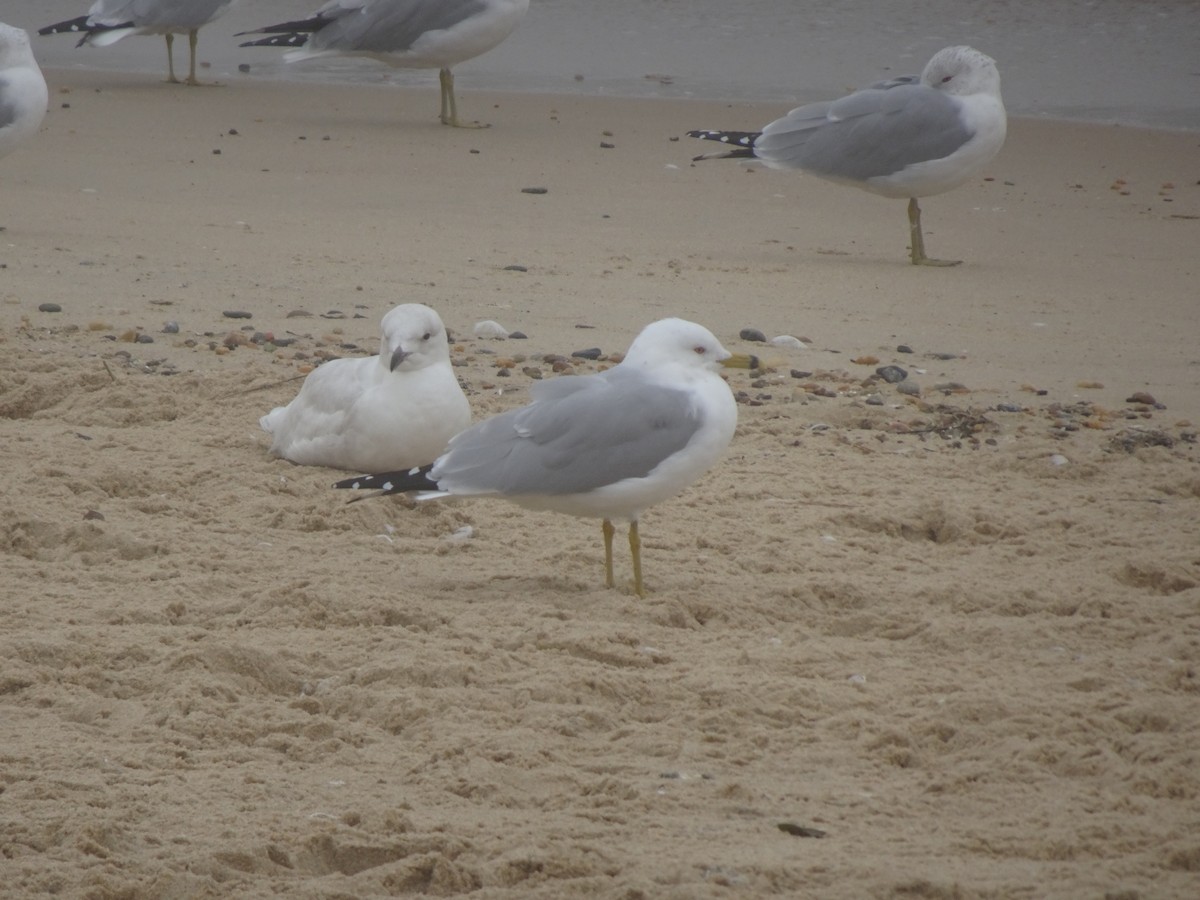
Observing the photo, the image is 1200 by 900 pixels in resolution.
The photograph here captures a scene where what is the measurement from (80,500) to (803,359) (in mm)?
3022

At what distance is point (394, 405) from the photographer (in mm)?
4961

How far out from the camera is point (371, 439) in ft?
16.4

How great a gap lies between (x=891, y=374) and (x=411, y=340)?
218 cm

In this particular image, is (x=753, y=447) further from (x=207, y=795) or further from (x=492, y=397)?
(x=207, y=795)

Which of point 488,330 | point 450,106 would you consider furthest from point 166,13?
point 488,330

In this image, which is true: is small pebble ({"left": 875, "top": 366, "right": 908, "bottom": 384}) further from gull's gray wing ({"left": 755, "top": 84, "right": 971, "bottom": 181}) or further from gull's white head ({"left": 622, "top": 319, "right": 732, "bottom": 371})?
gull's gray wing ({"left": 755, "top": 84, "right": 971, "bottom": 181})

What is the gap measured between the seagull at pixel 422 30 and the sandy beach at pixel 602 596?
3998 millimetres

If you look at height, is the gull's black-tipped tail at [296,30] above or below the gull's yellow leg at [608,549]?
above

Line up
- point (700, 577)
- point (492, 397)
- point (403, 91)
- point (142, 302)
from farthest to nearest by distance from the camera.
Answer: point (403, 91) → point (142, 302) → point (492, 397) → point (700, 577)

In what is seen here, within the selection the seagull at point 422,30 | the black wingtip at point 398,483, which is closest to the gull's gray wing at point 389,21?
the seagull at point 422,30

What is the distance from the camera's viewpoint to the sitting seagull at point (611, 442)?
4.13m

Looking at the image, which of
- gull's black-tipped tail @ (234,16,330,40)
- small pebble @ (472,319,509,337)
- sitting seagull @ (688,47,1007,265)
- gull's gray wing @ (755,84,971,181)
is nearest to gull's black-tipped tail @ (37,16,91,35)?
gull's black-tipped tail @ (234,16,330,40)

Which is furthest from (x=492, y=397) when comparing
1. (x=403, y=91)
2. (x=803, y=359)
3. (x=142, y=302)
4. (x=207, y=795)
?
(x=403, y=91)

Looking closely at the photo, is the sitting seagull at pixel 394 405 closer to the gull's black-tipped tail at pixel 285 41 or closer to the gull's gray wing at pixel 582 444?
the gull's gray wing at pixel 582 444
